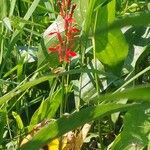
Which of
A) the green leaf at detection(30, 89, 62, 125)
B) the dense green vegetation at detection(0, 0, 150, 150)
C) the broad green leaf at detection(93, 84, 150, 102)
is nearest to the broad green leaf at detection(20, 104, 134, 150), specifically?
the broad green leaf at detection(93, 84, 150, 102)

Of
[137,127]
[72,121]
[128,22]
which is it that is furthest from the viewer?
[137,127]

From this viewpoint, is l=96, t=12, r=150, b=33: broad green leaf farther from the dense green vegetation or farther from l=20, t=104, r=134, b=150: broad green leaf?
the dense green vegetation

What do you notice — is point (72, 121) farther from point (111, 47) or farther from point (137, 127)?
point (111, 47)

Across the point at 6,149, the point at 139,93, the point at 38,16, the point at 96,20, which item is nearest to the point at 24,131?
the point at 6,149

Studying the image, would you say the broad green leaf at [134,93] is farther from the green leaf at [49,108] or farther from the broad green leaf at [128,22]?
the green leaf at [49,108]

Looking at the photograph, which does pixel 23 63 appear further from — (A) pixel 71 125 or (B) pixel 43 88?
(A) pixel 71 125

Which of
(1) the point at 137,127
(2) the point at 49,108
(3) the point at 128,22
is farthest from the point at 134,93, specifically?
(2) the point at 49,108
